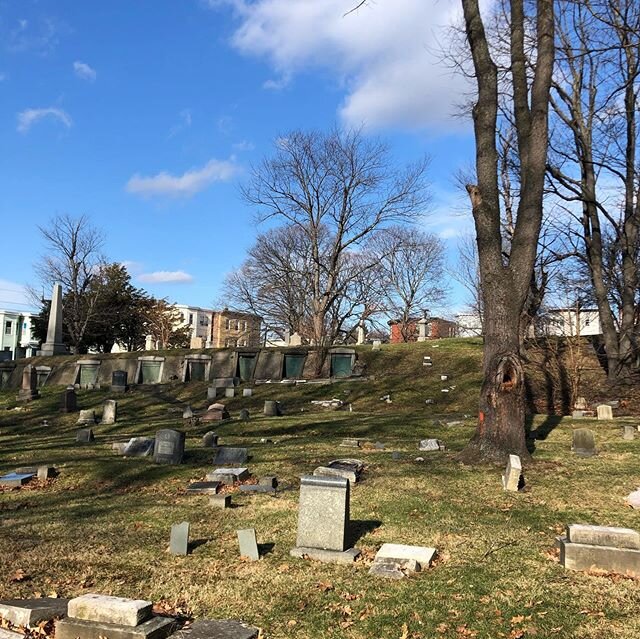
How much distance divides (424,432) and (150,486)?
266 inches

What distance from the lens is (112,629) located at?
12.6 ft

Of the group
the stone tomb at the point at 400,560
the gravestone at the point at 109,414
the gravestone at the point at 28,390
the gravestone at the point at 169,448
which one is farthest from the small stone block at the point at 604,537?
the gravestone at the point at 28,390

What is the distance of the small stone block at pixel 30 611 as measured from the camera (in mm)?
4152

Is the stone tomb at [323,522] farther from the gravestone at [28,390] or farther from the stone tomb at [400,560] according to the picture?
the gravestone at [28,390]

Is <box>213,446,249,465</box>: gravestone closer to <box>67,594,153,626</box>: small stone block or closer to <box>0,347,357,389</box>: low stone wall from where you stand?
<box>67,594,153,626</box>: small stone block

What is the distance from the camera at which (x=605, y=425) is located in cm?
1386

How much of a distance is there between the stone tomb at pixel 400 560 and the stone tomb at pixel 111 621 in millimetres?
1904

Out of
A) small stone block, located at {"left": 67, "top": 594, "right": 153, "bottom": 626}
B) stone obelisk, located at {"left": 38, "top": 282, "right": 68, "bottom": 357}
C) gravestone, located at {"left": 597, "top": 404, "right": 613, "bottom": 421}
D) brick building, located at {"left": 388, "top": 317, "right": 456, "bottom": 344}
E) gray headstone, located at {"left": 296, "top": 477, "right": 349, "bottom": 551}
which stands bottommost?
small stone block, located at {"left": 67, "top": 594, "right": 153, "bottom": 626}

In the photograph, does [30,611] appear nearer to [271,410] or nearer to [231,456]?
[231,456]

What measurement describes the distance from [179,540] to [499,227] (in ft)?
23.8

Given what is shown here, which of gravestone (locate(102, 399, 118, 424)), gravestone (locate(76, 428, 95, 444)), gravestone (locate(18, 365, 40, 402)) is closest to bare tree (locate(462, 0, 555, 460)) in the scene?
gravestone (locate(76, 428, 95, 444))

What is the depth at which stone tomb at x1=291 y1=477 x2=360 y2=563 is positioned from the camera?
5801mm

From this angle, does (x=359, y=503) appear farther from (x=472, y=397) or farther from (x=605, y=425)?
(x=472, y=397)

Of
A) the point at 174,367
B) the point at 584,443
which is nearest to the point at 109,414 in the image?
the point at 174,367
